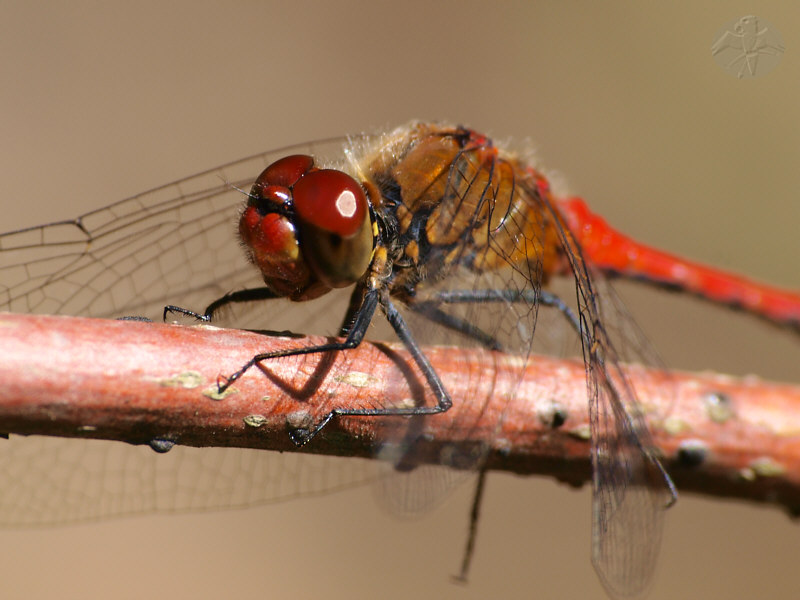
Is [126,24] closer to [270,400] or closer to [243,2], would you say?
[243,2]

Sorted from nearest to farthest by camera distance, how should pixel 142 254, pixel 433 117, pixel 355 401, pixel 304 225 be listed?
pixel 355 401 → pixel 304 225 → pixel 142 254 → pixel 433 117

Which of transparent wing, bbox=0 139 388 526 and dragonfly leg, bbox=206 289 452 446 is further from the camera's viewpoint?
transparent wing, bbox=0 139 388 526

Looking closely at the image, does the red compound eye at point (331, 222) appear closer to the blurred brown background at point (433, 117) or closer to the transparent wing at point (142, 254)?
the transparent wing at point (142, 254)

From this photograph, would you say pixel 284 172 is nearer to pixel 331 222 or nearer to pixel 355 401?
pixel 331 222
